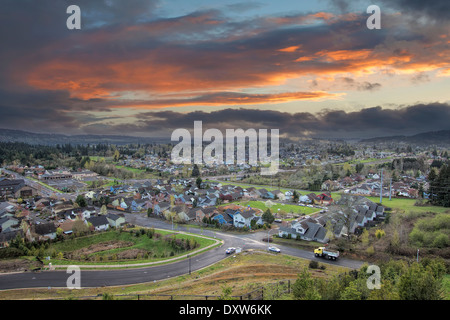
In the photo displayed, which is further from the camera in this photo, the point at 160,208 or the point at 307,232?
the point at 160,208

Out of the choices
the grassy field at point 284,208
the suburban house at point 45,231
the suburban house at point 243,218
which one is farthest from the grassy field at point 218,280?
the grassy field at point 284,208

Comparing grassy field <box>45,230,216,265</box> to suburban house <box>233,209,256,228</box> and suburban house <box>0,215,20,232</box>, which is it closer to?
suburban house <box>233,209,256,228</box>

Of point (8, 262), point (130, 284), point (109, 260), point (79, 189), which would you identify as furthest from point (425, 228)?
point (79, 189)

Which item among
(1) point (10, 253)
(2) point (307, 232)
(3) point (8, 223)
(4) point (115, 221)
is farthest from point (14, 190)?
(2) point (307, 232)

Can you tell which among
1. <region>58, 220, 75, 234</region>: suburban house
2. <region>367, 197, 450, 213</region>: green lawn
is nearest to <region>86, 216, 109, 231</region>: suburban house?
<region>58, 220, 75, 234</region>: suburban house

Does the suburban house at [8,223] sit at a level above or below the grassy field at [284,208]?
below

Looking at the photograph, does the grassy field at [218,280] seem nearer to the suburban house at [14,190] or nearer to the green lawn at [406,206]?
the green lawn at [406,206]

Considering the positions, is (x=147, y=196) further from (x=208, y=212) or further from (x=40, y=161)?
(x=40, y=161)

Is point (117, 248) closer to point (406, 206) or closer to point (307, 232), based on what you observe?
point (307, 232)
